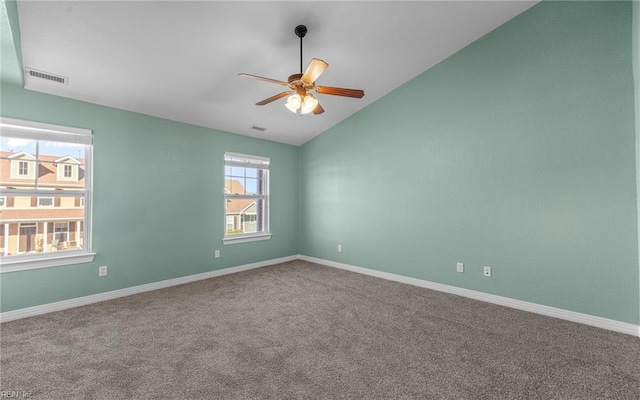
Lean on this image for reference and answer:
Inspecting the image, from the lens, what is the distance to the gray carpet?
178 cm

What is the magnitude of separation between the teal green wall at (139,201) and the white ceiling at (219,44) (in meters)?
0.24

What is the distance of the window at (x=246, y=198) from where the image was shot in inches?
186

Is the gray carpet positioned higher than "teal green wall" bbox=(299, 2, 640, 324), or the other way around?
"teal green wall" bbox=(299, 2, 640, 324)

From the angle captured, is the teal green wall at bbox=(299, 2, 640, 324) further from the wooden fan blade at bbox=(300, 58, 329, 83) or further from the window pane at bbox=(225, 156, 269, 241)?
the wooden fan blade at bbox=(300, 58, 329, 83)

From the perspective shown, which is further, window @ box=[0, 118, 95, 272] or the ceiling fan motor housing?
window @ box=[0, 118, 95, 272]

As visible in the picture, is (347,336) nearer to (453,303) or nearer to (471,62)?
(453,303)

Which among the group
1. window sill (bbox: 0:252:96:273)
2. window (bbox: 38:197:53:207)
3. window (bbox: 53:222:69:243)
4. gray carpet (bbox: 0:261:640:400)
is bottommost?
gray carpet (bbox: 0:261:640:400)

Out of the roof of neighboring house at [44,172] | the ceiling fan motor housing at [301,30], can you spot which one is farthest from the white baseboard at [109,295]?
the ceiling fan motor housing at [301,30]

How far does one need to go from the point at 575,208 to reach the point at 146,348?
4342mm

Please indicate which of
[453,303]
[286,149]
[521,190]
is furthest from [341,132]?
[453,303]

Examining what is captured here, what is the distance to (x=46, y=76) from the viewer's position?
2.76 meters

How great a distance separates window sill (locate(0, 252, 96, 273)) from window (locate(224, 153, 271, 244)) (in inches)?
72.3

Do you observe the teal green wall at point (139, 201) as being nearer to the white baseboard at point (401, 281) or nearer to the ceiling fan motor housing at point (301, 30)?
the white baseboard at point (401, 281)

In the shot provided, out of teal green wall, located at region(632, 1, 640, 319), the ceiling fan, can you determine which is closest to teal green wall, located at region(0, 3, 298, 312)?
the ceiling fan
